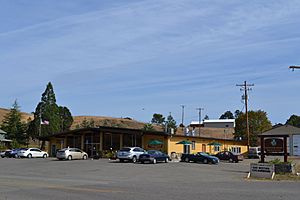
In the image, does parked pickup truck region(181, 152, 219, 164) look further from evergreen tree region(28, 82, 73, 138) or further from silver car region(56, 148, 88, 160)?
evergreen tree region(28, 82, 73, 138)

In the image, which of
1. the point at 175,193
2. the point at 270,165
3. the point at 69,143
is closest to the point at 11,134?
the point at 69,143

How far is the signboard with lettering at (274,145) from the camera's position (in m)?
35.1

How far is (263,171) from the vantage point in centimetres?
2836

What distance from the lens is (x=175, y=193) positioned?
56.3 ft

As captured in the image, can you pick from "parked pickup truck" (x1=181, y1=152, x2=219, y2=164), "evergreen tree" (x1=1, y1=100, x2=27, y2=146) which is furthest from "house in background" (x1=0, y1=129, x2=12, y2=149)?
"parked pickup truck" (x1=181, y1=152, x2=219, y2=164)

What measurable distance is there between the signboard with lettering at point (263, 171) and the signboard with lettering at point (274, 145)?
277 inches

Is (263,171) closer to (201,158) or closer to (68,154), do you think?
(201,158)

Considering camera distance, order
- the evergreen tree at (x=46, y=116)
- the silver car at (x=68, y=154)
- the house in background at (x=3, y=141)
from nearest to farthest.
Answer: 1. the silver car at (x=68, y=154)
2. the evergreen tree at (x=46, y=116)
3. the house in background at (x=3, y=141)

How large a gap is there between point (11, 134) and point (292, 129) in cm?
7042

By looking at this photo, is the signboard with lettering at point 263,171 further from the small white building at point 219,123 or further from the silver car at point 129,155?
the small white building at point 219,123

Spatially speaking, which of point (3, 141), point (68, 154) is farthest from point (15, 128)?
point (68, 154)

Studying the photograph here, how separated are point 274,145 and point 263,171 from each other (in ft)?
24.5

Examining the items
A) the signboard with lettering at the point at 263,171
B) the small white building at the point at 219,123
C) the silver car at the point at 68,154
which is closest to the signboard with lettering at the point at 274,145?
the signboard with lettering at the point at 263,171

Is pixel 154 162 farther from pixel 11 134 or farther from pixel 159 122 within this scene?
pixel 159 122
